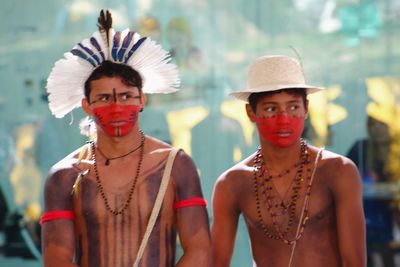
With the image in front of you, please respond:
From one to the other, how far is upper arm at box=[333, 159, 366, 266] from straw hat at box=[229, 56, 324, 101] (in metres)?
0.40

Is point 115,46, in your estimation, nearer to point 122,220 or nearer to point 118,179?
point 118,179

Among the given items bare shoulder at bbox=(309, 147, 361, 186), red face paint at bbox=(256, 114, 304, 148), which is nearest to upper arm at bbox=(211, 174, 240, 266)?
red face paint at bbox=(256, 114, 304, 148)

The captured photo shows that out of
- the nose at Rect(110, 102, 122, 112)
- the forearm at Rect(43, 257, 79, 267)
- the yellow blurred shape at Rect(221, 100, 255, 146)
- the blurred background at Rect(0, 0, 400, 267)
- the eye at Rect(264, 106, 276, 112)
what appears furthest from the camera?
the yellow blurred shape at Rect(221, 100, 255, 146)

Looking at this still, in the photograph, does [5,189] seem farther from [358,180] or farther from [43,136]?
[358,180]

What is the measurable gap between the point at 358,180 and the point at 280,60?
0.60 m

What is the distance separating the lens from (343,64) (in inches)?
306

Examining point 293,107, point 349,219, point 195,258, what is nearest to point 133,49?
point 293,107

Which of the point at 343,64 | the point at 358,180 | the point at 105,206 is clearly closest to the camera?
the point at 105,206

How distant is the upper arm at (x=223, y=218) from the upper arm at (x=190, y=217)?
1.31ft

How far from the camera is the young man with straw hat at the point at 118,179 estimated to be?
4590 mm

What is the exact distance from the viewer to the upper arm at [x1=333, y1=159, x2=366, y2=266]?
4.84m

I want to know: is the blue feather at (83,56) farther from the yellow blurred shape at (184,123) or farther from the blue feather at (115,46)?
the yellow blurred shape at (184,123)

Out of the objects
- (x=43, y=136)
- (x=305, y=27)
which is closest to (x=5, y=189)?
(x=43, y=136)

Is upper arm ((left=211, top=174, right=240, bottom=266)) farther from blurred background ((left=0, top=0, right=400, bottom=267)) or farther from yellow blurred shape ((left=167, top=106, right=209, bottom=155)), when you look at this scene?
yellow blurred shape ((left=167, top=106, right=209, bottom=155))
